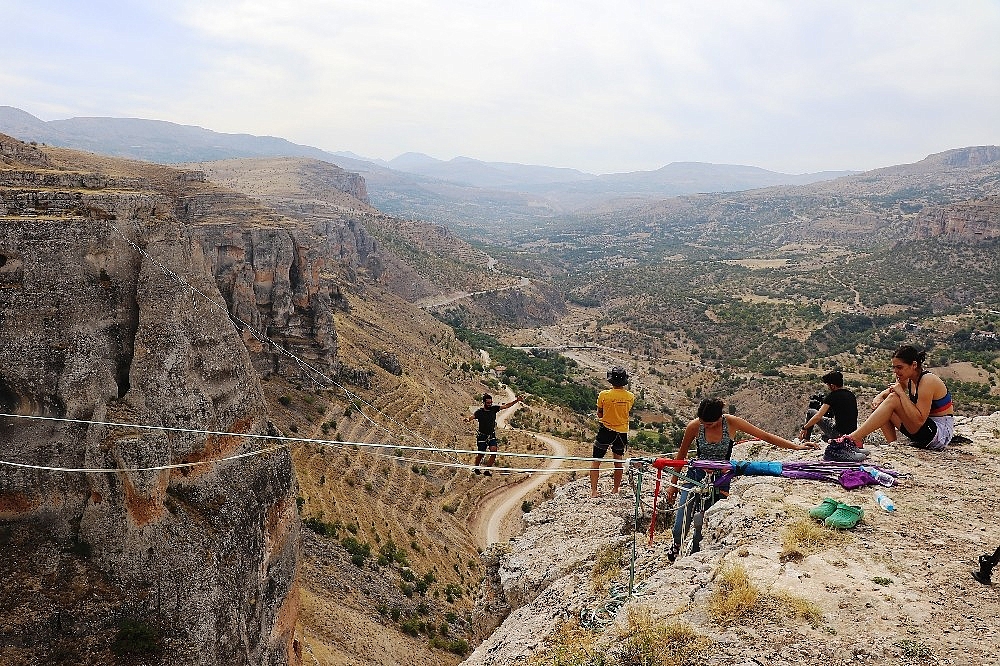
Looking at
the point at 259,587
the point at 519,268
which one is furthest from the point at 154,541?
the point at 519,268

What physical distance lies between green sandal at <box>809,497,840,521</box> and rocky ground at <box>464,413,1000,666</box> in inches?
6.7

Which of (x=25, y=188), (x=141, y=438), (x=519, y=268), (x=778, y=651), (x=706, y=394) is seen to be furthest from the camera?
(x=519, y=268)

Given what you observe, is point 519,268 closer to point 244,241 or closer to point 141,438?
point 244,241

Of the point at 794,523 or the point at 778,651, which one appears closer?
the point at 778,651

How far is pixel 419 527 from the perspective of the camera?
26.1 metres

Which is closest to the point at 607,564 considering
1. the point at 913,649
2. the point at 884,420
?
the point at 913,649

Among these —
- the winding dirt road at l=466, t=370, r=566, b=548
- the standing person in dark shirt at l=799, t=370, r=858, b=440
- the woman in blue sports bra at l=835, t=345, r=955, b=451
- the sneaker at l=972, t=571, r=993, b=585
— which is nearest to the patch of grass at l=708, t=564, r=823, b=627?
the sneaker at l=972, t=571, r=993, b=585

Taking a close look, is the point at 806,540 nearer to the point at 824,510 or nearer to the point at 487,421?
the point at 824,510

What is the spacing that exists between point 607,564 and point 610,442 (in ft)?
6.78

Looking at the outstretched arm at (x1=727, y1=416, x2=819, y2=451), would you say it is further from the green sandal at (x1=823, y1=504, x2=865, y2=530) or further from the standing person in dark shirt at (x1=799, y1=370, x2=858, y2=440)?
the standing person in dark shirt at (x1=799, y1=370, x2=858, y2=440)

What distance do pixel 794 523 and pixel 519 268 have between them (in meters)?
143

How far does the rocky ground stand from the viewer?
18.4 feet

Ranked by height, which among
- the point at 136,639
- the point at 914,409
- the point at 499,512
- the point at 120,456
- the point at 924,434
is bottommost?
the point at 499,512

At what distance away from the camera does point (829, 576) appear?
6.41m
